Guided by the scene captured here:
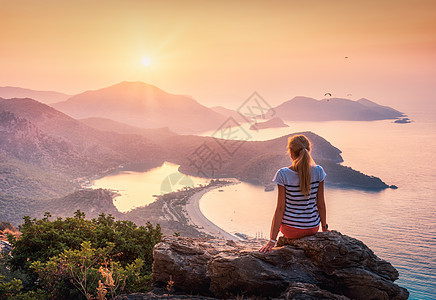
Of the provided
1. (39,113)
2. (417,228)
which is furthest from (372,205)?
(39,113)

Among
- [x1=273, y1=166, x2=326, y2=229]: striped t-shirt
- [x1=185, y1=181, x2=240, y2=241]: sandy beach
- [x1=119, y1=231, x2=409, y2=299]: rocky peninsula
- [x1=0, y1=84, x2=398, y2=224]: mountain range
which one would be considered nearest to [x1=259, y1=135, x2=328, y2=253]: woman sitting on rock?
[x1=273, y1=166, x2=326, y2=229]: striped t-shirt

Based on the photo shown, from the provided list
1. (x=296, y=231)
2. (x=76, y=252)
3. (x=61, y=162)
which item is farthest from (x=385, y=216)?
(x=61, y=162)

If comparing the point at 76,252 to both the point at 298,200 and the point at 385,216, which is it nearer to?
the point at 298,200

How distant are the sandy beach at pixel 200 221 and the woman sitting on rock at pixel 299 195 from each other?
81480 mm

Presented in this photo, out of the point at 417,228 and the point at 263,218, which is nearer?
the point at 417,228

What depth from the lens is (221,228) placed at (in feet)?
324

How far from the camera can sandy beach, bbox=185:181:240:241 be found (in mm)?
91825

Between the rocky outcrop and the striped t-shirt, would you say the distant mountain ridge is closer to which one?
the rocky outcrop

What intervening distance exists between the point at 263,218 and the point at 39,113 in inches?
6093


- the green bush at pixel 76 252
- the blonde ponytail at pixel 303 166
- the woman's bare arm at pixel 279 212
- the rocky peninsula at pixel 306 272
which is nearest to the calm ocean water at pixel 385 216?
the green bush at pixel 76 252

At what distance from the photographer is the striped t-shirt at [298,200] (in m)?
6.96

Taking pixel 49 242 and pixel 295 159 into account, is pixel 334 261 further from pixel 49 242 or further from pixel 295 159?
pixel 49 242

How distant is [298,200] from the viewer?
7.11m

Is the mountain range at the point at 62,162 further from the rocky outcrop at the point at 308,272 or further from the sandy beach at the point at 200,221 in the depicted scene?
the rocky outcrop at the point at 308,272
